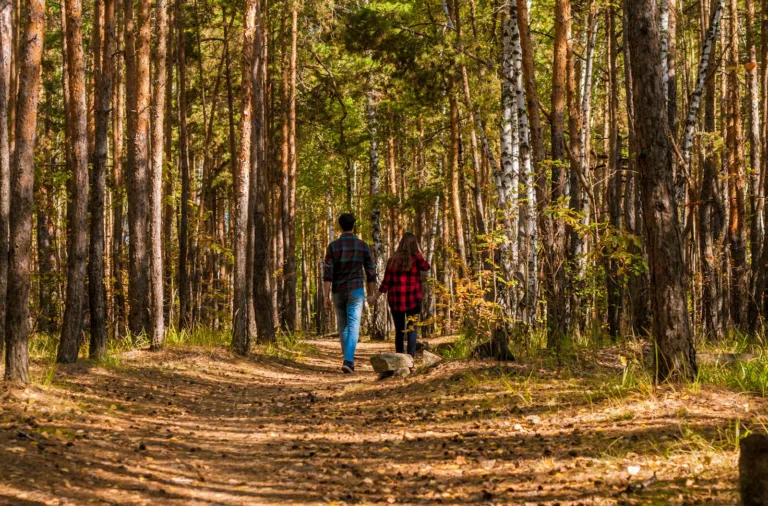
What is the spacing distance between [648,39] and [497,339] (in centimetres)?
404

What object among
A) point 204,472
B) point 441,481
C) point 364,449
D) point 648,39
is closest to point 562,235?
point 648,39

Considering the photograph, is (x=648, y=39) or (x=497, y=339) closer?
(x=648, y=39)

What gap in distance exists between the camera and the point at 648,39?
6523mm

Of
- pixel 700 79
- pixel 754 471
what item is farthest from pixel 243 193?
pixel 754 471

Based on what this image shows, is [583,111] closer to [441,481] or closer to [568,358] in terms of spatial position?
[568,358]

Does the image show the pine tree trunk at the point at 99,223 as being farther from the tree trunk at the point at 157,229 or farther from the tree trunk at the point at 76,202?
the tree trunk at the point at 157,229

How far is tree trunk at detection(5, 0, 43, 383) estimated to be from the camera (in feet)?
22.5

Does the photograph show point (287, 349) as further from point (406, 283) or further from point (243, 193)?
point (406, 283)

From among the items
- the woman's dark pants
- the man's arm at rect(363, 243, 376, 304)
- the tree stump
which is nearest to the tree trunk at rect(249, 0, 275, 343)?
the man's arm at rect(363, 243, 376, 304)

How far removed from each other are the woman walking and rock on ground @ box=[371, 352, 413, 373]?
3.62 feet

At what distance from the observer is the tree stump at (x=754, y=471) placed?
3.41 m

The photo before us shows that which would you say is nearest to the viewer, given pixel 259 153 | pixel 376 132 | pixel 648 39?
pixel 648 39

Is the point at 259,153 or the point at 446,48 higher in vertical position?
the point at 446,48

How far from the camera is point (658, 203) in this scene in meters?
6.47
